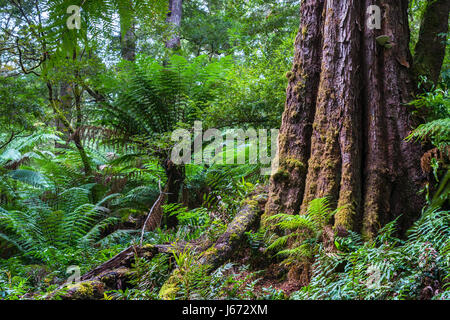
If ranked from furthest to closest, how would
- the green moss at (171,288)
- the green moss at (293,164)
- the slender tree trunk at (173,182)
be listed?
the slender tree trunk at (173,182) → the green moss at (293,164) → the green moss at (171,288)

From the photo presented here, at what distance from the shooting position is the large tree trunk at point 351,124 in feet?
6.34

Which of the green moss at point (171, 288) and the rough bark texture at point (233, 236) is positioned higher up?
the rough bark texture at point (233, 236)

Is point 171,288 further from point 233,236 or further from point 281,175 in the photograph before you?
point 281,175

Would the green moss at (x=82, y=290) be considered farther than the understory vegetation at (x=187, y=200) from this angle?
Yes

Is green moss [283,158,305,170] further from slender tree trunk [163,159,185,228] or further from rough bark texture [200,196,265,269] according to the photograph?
slender tree trunk [163,159,185,228]

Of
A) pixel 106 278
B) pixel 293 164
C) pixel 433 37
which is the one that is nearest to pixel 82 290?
pixel 106 278

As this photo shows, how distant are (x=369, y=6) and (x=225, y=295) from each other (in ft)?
6.77

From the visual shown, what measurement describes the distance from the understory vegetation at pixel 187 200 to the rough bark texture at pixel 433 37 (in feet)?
0.59

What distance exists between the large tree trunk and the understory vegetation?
0.10 metres

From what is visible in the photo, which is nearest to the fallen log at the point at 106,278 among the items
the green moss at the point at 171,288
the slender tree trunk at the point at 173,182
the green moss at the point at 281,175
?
the green moss at the point at 171,288

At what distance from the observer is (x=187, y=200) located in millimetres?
3752

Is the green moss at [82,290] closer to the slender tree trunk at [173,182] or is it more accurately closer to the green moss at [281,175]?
the green moss at [281,175]
